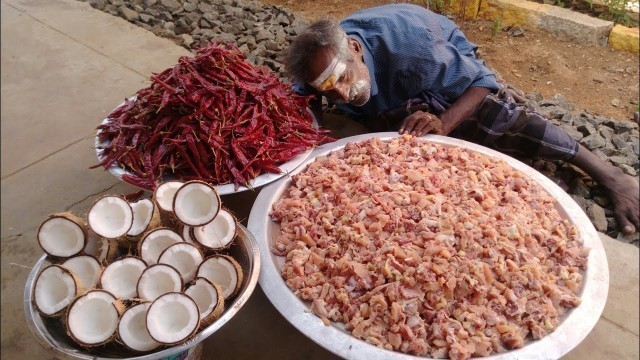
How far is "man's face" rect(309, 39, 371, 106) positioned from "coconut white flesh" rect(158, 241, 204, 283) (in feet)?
3.87

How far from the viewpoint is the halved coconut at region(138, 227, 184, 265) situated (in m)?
2.04

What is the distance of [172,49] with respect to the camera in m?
4.74

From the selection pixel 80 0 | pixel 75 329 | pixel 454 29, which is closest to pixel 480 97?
pixel 454 29

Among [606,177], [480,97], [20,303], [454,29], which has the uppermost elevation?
[454,29]

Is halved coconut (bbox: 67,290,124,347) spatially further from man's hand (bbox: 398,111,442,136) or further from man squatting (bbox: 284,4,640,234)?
man's hand (bbox: 398,111,442,136)

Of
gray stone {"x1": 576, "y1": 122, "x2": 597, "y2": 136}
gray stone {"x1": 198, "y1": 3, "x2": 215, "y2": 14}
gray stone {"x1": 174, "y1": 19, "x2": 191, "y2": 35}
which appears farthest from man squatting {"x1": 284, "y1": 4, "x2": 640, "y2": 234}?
gray stone {"x1": 198, "y1": 3, "x2": 215, "y2": 14}

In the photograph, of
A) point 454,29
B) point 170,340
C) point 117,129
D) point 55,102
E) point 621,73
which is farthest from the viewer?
point 621,73

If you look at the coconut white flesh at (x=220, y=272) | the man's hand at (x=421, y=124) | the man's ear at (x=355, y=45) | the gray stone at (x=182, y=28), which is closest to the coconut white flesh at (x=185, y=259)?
the coconut white flesh at (x=220, y=272)

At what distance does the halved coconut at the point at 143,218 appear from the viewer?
2100mm

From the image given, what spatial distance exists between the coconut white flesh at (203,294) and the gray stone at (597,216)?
225 cm

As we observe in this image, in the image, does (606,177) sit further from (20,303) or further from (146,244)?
(20,303)

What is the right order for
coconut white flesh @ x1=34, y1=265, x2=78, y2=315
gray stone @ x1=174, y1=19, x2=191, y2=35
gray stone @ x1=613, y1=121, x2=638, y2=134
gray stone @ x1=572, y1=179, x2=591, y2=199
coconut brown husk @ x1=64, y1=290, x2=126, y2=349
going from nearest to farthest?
coconut brown husk @ x1=64, y1=290, x2=126, y2=349
coconut white flesh @ x1=34, y1=265, x2=78, y2=315
gray stone @ x1=572, y1=179, x2=591, y2=199
gray stone @ x1=613, y1=121, x2=638, y2=134
gray stone @ x1=174, y1=19, x2=191, y2=35

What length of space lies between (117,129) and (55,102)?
1352mm

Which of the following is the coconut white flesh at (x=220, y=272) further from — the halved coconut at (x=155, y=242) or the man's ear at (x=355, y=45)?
the man's ear at (x=355, y=45)
